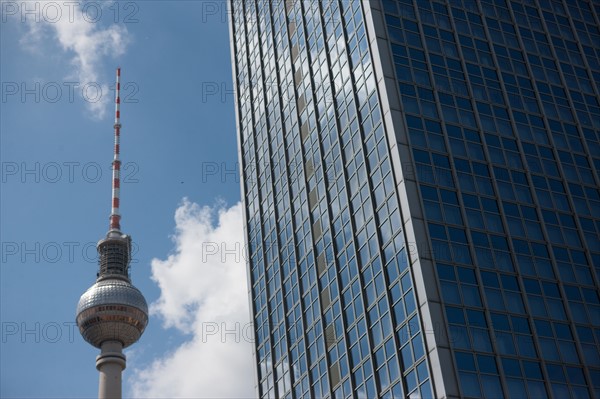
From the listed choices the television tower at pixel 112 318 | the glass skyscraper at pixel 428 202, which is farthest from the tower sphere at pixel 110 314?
the glass skyscraper at pixel 428 202

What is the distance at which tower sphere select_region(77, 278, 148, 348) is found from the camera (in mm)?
166750

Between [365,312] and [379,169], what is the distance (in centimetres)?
978

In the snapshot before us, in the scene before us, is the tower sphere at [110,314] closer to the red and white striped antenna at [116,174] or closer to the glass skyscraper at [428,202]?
the red and white striped antenna at [116,174]

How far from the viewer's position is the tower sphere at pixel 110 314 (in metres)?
167

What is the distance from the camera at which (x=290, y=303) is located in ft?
237

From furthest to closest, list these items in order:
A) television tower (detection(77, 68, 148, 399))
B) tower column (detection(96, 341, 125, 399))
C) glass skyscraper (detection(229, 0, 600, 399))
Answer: television tower (detection(77, 68, 148, 399)), tower column (detection(96, 341, 125, 399)), glass skyscraper (detection(229, 0, 600, 399))

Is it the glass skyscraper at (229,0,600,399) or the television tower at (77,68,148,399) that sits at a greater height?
the television tower at (77,68,148,399)

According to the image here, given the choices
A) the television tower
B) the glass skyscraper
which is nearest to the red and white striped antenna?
the television tower

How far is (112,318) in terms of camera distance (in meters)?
167

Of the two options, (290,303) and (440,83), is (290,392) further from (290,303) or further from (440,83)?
(440,83)

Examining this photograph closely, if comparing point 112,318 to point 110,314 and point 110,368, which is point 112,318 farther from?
point 110,368

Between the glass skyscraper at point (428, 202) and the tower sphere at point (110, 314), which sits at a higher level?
the tower sphere at point (110, 314)

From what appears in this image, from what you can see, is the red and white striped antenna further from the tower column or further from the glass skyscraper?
the glass skyscraper

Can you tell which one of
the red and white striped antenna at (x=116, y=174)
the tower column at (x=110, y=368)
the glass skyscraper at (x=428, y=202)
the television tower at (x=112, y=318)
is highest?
the red and white striped antenna at (x=116, y=174)
